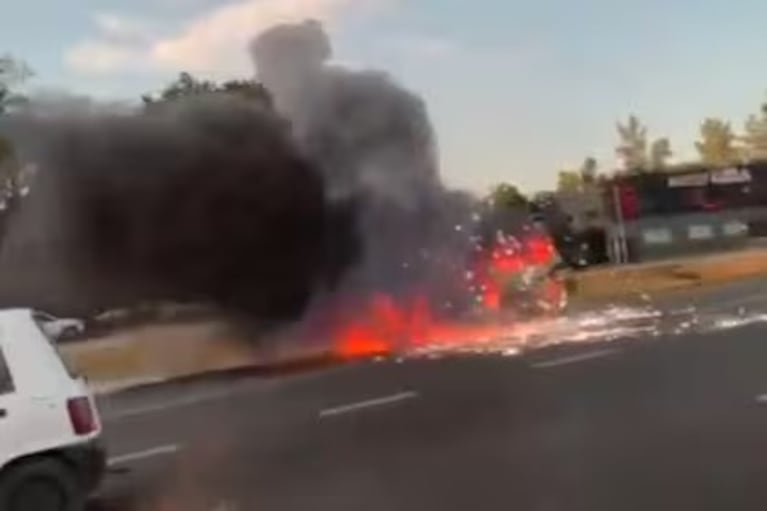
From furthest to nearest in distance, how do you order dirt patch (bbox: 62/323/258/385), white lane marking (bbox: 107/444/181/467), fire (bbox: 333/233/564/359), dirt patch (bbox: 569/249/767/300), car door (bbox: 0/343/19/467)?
dirt patch (bbox: 569/249/767/300) < fire (bbox: 333/233/564/359) < dirt patch (bbox: 62/323/258/385) < white lane marking (bbox: 107/444/181/467) < car door (bbox: 0/343/19/467)

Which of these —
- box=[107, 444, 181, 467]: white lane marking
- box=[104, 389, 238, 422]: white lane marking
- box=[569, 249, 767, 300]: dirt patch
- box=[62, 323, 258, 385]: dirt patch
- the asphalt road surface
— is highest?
box=[62, 323, 258, 385]: dirt patch

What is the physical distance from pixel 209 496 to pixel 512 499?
2035mm

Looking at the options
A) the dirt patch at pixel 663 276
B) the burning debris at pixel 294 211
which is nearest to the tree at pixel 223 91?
the burning debris at pixel 294 211

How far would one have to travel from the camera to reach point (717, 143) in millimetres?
65875

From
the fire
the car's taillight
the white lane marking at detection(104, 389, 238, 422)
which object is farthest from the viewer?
the fire

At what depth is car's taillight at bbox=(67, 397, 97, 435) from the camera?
21.9ft

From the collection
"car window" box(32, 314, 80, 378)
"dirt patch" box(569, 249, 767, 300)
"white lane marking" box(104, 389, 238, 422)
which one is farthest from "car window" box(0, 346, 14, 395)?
"dirt patch" box(569, 249, 767, 300)

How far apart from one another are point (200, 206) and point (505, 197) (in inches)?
354

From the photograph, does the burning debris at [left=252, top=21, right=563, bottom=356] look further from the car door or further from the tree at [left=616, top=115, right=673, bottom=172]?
the tree at [left=616, top=115, right=673, bottom=172]

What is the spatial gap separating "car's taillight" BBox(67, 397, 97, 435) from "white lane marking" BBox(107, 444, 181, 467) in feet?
9.96

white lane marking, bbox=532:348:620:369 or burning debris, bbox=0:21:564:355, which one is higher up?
burning debris, bbox=0:21:564:355

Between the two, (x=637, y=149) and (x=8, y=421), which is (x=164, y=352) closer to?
(x=8, y=421)

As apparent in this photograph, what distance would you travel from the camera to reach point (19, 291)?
1641 cm

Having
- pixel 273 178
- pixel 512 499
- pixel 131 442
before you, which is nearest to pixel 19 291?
pixel 273 178
